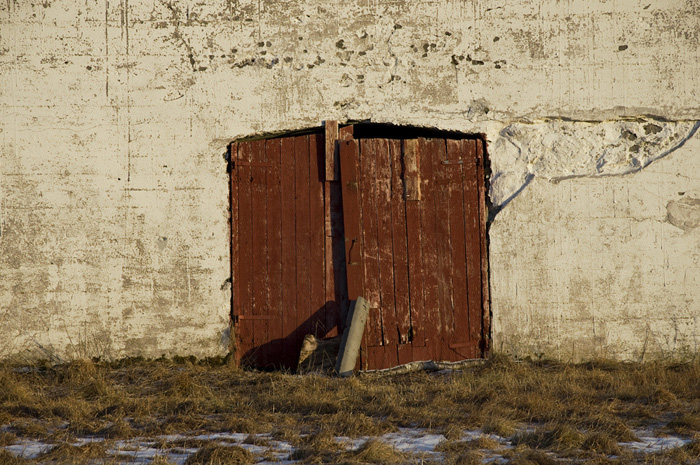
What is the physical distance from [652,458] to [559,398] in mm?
1271

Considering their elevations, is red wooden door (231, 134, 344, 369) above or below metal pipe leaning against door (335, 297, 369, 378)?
above

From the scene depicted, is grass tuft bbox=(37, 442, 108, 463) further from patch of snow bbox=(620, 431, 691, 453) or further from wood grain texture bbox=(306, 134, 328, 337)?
patch of snow bbox=(620, 431, 691, 453)

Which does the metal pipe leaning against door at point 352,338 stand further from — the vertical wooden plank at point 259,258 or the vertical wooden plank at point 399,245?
the vertical wooden plank at point 259,258

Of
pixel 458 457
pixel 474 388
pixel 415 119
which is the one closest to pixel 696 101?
pixel 415 119

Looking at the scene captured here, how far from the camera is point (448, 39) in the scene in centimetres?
590

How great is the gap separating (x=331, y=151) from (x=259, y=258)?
4.01ft

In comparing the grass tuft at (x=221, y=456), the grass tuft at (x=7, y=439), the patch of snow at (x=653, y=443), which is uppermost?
the grass tuft at (x=7, y=439)

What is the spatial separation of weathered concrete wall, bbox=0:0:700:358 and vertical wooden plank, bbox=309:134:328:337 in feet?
1.17

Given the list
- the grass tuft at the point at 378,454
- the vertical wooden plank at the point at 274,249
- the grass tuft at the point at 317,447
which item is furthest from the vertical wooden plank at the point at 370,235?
the grass tuft at the point at 378,454

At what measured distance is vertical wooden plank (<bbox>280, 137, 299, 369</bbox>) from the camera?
5.80 m

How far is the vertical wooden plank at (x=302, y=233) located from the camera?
5.81m

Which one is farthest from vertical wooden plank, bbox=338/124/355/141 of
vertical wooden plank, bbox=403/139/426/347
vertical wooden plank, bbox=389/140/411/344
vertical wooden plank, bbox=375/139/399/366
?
vertical wooden plank, bbox=403/139/426/347

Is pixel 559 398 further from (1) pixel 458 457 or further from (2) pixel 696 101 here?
(2) pixel 696 101

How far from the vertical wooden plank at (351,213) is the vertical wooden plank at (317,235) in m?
0.23
